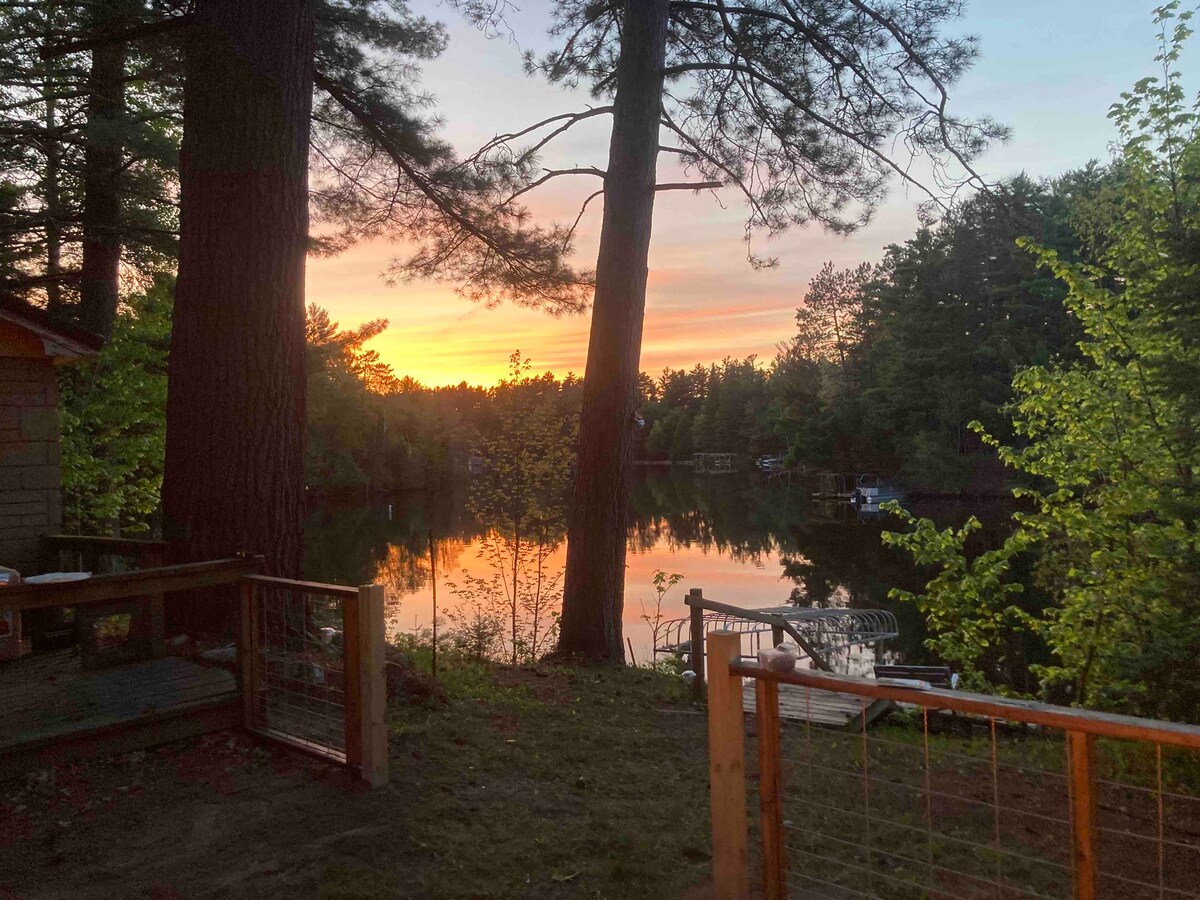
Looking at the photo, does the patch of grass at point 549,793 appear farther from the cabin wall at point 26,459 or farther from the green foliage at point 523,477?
the green foliage at point 523,477

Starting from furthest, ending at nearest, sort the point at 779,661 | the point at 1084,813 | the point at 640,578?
the point at 640,578 → the point at 779,661 → the point at 1084,813

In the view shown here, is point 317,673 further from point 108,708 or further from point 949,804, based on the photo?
point 949,804

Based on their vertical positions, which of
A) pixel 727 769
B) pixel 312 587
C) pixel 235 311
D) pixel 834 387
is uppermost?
pixel 834 387

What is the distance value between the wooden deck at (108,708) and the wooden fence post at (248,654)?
0.06 m

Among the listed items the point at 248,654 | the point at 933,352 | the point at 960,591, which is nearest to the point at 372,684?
the point at 248,654

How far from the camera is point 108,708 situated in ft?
14.5

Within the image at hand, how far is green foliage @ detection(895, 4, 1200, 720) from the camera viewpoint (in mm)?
6801

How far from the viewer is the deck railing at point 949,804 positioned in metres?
2.28

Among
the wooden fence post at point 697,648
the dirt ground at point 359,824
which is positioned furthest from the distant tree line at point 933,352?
the dirt ground at point 359,824

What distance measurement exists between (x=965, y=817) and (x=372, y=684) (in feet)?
10.6

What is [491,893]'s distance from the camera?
3355 mm

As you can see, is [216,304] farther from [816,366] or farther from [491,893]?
[816,366]

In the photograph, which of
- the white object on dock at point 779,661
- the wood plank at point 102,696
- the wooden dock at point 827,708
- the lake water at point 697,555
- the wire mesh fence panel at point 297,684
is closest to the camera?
the white object on dock at point 779,661

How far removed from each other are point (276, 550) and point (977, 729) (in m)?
5.55
